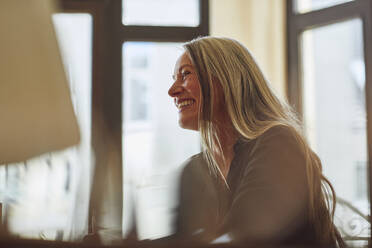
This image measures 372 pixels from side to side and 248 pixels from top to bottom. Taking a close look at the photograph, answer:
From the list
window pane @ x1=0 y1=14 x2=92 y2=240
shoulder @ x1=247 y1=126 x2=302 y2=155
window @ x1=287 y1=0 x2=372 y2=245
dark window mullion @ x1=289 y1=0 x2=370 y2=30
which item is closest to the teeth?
shoulder @ x1=247 y1=126 x2=302 y2=155

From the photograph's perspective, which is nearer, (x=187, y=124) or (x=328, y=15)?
(x=187, y=124)

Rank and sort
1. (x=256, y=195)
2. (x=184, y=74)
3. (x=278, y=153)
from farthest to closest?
(x=184, y=74) → (x=278, y=153) → (x=256, y=195)

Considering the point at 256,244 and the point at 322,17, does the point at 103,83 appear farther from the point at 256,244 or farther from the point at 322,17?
the point at 256,244

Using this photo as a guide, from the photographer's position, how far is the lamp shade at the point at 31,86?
344 mm

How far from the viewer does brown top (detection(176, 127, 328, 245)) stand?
20.6 inches

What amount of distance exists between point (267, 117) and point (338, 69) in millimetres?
1790

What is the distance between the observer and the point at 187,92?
3.58ft

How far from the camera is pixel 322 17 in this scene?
101 inches

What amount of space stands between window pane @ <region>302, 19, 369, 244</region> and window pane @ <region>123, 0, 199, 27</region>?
631mm

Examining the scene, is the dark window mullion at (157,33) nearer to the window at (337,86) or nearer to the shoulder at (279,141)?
the window at (337,86)

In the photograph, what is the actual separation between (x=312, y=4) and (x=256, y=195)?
2181 mm

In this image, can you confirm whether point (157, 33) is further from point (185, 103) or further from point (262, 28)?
point (185, 103)

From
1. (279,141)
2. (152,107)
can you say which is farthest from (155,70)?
(279,141)

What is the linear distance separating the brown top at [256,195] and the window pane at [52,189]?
0.09m
